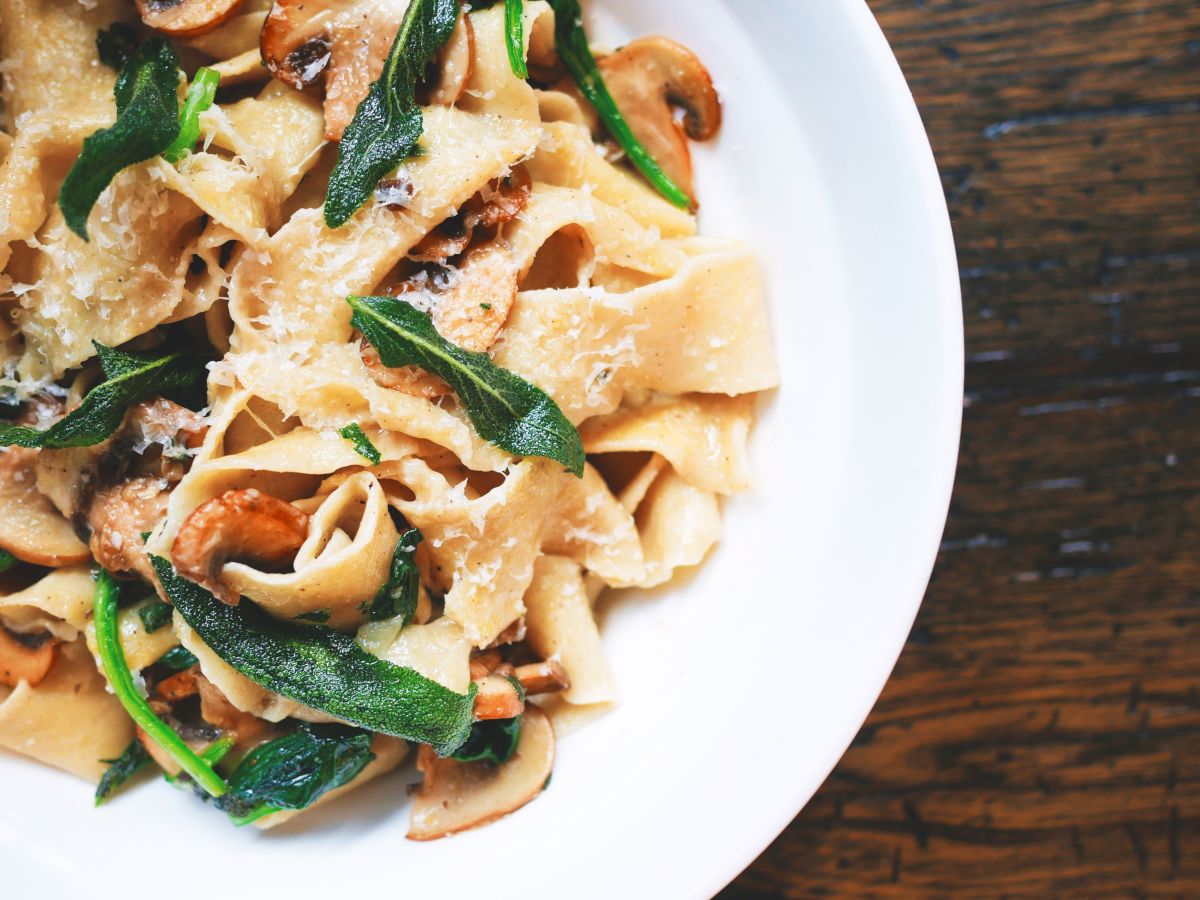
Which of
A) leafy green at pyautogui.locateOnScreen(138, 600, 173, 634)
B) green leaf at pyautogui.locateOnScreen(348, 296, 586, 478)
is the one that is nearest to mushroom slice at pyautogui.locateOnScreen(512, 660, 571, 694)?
green leaf at pyautogui.locateOnScreen(348, 296, 586, 478)

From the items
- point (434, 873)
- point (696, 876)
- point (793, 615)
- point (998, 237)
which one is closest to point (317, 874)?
point (434, 873)

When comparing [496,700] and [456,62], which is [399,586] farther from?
[456,62]

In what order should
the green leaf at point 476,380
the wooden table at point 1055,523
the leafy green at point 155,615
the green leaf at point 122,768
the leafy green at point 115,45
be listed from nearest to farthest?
the green leaf at point 476,380 < the leafy green at point 115,45 < the leafy green at point 155,615 < the green leaf at point 122,768 < the wooden table at point 1055,523

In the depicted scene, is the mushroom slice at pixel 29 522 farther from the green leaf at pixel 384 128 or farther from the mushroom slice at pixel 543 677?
the mushroom slice at pixel 543 677

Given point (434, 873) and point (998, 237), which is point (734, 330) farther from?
point (434, 873)

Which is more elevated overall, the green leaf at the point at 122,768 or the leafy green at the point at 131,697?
the leafy green at the point at 131,697

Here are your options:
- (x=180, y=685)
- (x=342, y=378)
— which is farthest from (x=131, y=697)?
(x=342, y=378)

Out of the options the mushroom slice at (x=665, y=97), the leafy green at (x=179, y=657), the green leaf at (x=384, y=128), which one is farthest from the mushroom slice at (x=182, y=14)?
the leafy green at (x=179, y=657)

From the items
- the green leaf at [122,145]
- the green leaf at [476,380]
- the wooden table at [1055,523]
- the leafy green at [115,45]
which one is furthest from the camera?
the wooden table at [1055,523]
